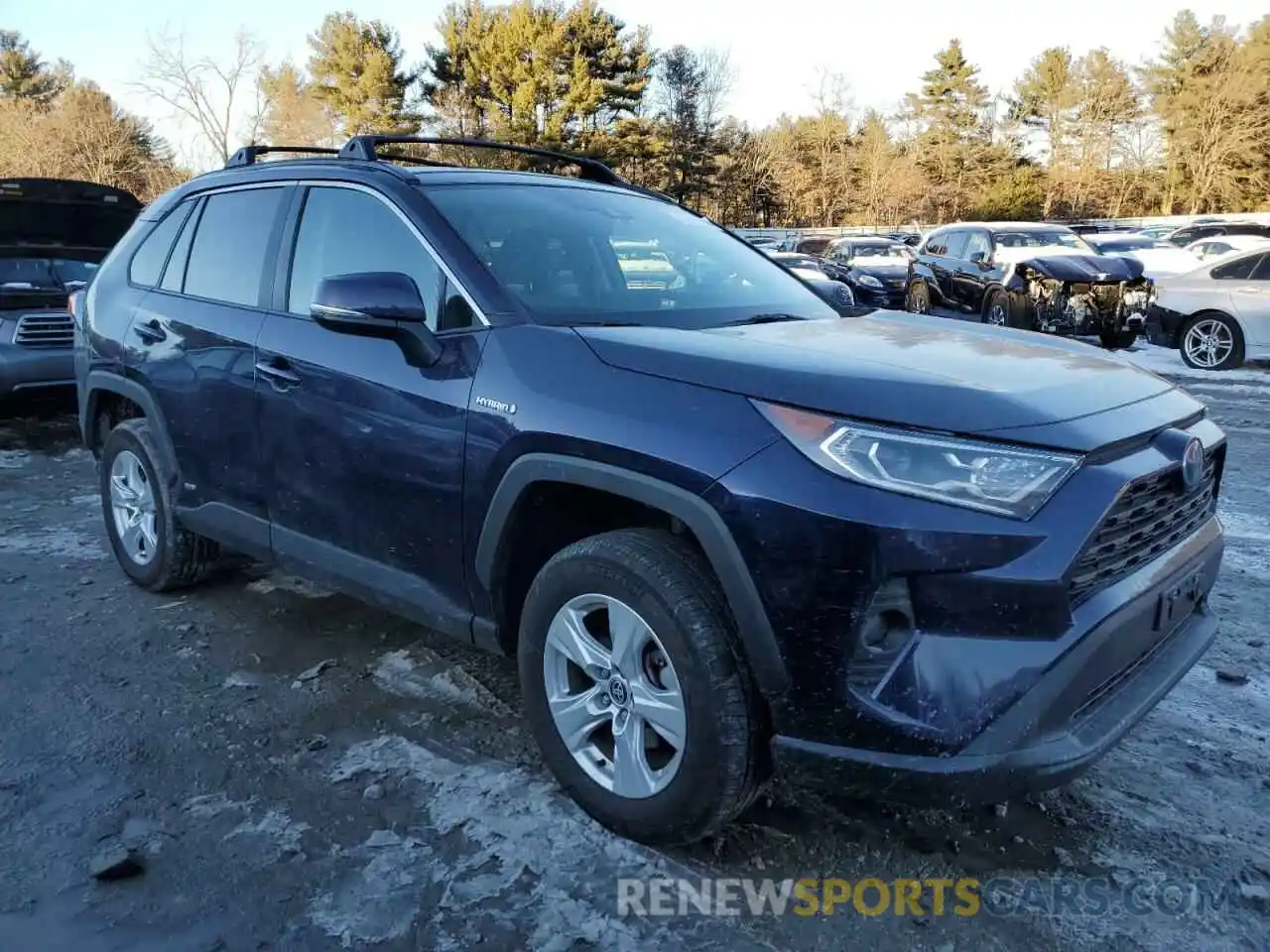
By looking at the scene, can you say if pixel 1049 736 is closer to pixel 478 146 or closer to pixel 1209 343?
pixel 478 146

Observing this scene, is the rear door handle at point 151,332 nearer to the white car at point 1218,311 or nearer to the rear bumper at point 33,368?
the rear bumper at point 33,368

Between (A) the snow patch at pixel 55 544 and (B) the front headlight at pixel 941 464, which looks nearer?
(B) the front headlight at pixel 941 464

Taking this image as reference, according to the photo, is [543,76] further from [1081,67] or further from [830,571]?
[830,571]

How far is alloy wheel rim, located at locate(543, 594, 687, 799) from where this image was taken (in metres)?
2.37

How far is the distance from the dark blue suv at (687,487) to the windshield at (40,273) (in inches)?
189

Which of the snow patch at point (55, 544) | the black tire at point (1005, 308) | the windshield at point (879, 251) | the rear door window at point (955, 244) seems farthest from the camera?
the windshield at point (879, 251)

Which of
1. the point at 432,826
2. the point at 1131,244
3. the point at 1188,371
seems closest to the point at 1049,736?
the point at 432,826

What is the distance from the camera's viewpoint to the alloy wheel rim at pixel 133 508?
14.1 ft

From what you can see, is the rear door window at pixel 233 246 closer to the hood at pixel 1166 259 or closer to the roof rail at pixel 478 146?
the roof rail at pixel 478 146

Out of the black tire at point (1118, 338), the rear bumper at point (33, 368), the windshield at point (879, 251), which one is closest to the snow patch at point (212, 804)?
the rear bumper at point (33, 368)

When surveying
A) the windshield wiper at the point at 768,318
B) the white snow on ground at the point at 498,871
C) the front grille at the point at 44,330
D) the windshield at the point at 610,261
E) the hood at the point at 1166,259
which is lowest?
the white snow on ground at the point at 498,871

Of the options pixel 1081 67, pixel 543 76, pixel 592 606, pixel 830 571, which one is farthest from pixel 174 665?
pixel 1081 67

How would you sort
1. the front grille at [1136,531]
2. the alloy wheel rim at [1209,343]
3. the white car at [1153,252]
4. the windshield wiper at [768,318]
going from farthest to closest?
the white car at [1153,252] < the alloy wheel rim at [1209,343] < the windshield wiper at [768,318] < the front grille at [1136,531]

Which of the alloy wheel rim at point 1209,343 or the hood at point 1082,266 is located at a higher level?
the hood at point 1082,266
